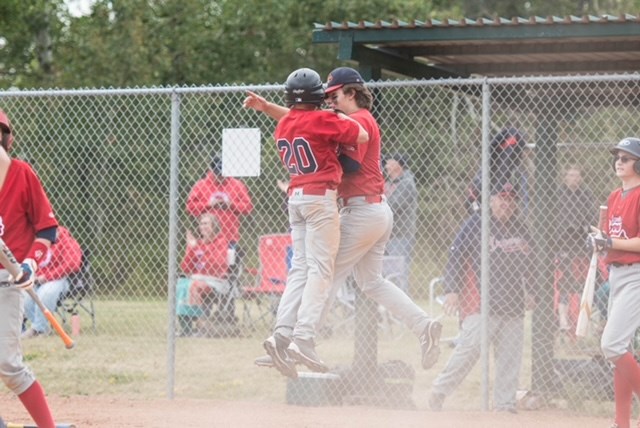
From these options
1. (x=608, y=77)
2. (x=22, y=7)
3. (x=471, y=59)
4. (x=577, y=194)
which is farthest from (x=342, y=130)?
(x=22, y=7)

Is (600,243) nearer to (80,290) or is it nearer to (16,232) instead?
(16,232)

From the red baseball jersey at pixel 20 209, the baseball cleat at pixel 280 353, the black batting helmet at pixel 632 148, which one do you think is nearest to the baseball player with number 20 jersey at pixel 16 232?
the red baseball jersey at pixel 20 209

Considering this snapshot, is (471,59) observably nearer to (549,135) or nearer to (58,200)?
(549,135)

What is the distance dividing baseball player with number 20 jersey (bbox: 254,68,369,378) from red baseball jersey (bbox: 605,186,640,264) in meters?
1.84

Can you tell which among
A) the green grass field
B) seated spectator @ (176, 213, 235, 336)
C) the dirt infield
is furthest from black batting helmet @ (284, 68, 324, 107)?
seated spectator @ (176, 213, 235, 336)

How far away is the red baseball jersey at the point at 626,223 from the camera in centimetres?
822

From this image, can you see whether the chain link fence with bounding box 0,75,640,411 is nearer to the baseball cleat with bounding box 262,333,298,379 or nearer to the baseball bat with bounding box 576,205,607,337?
the baseball bat with bounding box 576,205,607,337

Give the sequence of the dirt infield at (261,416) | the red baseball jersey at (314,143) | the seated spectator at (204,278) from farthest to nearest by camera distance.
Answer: the seated spectator at (204,278) < the dirt infield at (261,416) < the red baseball jersey at (314,143)

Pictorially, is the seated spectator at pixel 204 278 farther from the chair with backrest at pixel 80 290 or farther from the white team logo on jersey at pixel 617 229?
the white team logo on jersey at pixel 617 229

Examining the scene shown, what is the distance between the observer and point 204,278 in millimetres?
12703

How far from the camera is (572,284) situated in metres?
11.6

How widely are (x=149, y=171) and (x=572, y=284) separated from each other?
5399mm

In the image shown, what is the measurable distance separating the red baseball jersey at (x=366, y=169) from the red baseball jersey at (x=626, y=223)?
1.58 metres

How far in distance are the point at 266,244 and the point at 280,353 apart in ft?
19.0
